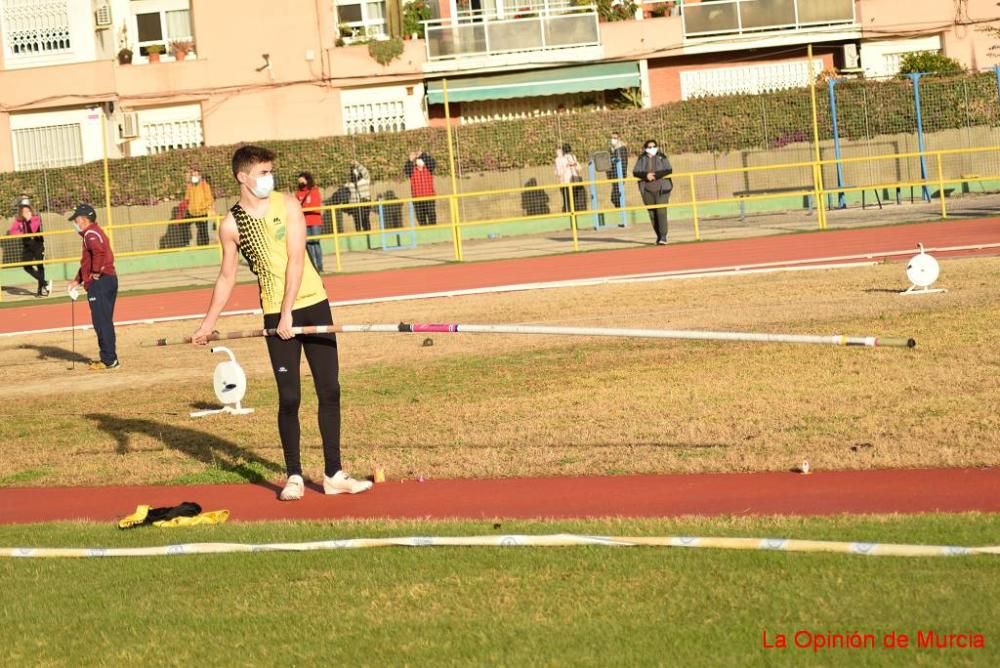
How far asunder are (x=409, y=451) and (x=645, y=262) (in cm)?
1458

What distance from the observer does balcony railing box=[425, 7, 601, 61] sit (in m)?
43.1

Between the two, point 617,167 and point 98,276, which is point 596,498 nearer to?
point 98,276

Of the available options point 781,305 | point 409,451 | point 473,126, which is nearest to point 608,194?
point 473,126

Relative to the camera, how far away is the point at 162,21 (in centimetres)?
4406

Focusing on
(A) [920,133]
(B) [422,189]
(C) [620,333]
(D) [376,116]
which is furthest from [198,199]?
(C) [620,333]

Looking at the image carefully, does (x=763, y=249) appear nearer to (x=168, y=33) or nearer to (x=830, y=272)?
(x=830, y=272)

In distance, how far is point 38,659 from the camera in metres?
6.11

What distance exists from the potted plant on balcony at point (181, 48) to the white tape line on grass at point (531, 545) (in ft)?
122

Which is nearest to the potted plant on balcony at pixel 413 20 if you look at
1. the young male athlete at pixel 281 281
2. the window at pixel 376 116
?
the window at pixel 376 116

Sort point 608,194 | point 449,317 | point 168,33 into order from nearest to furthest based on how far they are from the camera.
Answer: point 449,317 → point 608,194 → point 168,33

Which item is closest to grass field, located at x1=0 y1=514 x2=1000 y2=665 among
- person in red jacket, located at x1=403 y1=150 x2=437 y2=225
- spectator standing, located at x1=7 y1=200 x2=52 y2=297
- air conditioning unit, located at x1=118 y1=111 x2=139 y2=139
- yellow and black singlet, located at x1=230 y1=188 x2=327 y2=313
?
yellow and black singlet, located at x1=230 y1=188 x2=327 y2=313

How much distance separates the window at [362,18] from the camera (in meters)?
44.1

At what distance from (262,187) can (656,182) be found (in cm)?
1901

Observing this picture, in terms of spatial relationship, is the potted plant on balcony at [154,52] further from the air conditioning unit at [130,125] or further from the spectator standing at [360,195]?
the spectator standing at [360,195]
